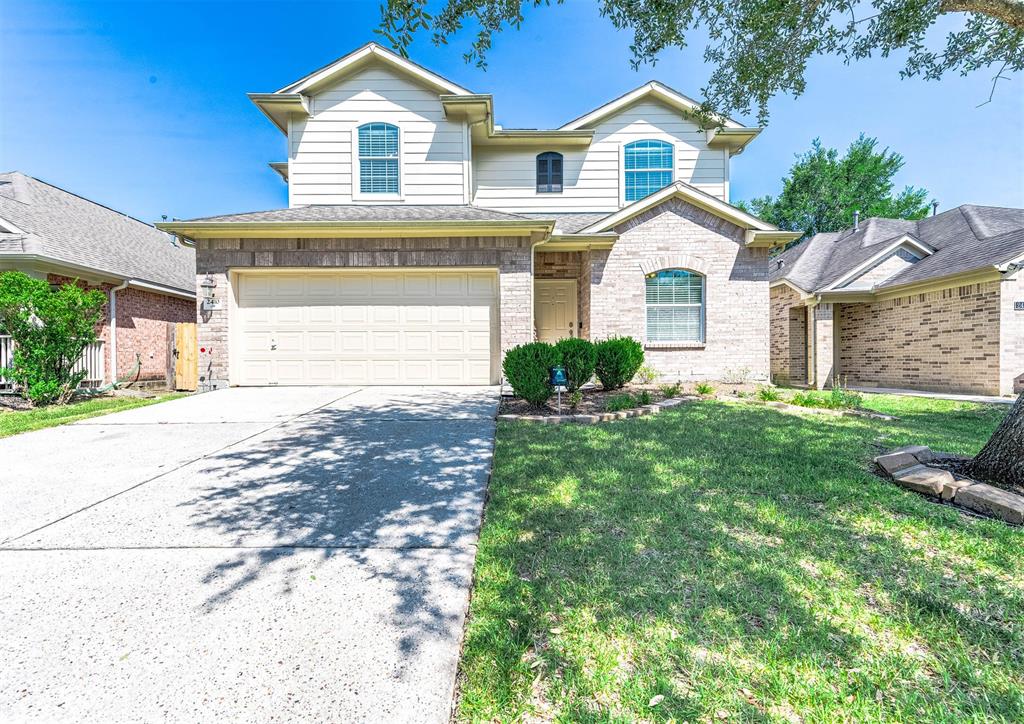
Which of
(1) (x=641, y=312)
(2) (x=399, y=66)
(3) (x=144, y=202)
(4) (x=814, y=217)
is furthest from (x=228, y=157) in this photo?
(4) (x=814, y=217)

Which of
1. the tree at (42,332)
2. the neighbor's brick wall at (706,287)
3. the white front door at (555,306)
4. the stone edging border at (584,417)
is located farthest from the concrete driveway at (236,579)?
the white front door at (555,306)

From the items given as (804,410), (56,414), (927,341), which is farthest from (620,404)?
(927,341)

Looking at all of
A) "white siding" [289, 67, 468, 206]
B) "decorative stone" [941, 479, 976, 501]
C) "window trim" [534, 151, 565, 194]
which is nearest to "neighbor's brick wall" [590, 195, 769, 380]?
"window trim" [534, 151, 565, 194]

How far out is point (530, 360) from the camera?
20.9 ft

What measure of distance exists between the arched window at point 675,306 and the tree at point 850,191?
69.7 feet

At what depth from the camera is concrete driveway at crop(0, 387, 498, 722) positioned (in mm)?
1552

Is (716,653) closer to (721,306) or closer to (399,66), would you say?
(721,306)

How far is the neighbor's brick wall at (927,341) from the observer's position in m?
9.55

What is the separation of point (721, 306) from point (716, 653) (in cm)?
974

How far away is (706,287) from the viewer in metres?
10.2

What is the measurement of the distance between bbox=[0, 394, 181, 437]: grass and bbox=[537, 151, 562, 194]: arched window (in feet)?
31.9

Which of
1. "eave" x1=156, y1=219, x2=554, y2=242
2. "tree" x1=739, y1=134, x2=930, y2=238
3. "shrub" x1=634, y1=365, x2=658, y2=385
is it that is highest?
"tree" x1=739, y1=134, x2=930, y2=238

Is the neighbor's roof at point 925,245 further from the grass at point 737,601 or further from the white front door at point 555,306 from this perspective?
the grass at point 737,601

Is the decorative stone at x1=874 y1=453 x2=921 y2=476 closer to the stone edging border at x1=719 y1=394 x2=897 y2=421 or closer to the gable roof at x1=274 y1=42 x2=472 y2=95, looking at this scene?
the stone edging border at x1=719 y1=394 x2=897 y2=421
